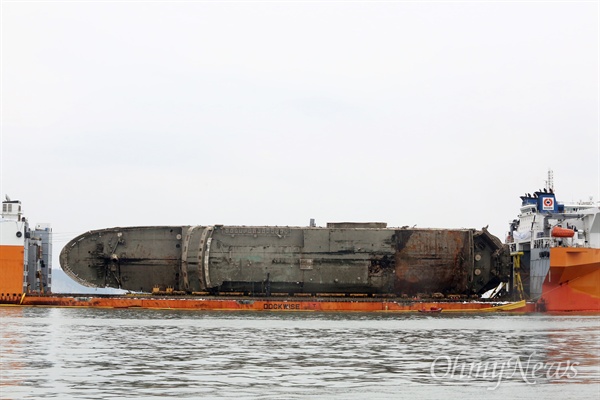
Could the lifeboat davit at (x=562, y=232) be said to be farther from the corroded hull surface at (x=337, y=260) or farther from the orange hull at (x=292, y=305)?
the orange hull at (x=292, y=305)

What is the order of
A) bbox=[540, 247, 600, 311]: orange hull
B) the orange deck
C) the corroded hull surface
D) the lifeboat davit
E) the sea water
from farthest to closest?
1. the corroded hull surface
2. the orange deck
3. bbox=[540, 247, 600, 311]: orange hull
4. the lifeboat davit
5. the sea water

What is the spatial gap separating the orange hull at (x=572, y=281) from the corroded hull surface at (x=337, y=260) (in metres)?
4.28

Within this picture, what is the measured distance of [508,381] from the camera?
26359mm

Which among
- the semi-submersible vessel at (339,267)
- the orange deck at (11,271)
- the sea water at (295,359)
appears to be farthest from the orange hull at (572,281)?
the orange deck at (11,271)

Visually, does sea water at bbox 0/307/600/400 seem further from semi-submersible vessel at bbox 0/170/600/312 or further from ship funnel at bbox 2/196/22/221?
ship funnel at bbox 2/196/22/221

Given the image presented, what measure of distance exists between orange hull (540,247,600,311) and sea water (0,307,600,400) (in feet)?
39.9

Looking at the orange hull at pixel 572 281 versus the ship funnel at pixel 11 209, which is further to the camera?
the ship funnel at pixel 11 209

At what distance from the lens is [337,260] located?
67.4 m

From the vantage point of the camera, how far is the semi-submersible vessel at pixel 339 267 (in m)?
65.9

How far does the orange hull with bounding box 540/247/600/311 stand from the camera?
65438 mm

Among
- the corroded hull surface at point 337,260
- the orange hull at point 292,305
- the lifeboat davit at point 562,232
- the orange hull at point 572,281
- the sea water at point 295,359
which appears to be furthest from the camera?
the corroded hull surface at point 337,260

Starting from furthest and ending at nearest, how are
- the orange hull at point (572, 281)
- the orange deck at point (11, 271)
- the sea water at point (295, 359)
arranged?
the orange deck at point (11, 271) → the orange hull at point (572, 281) → the sea water at point (295, 359)

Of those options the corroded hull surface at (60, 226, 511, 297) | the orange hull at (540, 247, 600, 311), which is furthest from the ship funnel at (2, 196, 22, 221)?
the orange hull at (540, 247, 600, 311)

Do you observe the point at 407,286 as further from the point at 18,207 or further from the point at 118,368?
the point at 118,368
